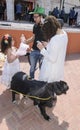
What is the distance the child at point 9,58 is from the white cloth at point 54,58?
0.67 m

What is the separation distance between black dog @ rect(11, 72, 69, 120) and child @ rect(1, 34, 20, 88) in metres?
0.37

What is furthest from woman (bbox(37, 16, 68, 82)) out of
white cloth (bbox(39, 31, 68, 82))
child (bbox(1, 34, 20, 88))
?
child (bbox(1, 34, 20, 88))

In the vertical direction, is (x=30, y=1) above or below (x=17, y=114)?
above

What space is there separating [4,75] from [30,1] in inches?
639

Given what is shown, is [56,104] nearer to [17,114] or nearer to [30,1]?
[17,114]

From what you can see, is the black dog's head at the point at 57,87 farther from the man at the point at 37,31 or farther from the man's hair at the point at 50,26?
the man at the point at 37,31

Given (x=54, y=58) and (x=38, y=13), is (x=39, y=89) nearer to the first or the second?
(x=54, y=58)

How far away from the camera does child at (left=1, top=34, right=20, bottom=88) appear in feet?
10.7

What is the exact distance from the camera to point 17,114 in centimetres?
326

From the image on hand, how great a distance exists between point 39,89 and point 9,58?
0.85m

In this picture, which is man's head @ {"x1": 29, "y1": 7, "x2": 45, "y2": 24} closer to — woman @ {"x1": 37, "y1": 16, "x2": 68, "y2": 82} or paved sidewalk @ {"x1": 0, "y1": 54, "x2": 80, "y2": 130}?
woman @ {"x1": 37, "y1": 16, "x2": 68, "y2": 82}

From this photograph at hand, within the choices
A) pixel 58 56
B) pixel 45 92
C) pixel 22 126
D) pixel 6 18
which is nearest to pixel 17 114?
pixel 22 126

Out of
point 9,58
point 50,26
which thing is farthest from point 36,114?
point 50,26

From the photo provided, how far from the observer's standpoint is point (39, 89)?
9.54 ft
